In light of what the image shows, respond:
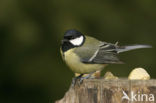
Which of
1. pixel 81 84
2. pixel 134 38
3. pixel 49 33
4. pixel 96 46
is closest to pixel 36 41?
pixel 49 33

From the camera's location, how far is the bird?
2.95 metres

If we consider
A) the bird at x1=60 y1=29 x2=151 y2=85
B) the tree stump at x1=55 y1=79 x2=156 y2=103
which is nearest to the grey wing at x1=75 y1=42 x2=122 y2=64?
the bird at x1=60 y1=29 x2=151 y2=85

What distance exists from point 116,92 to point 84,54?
70cm

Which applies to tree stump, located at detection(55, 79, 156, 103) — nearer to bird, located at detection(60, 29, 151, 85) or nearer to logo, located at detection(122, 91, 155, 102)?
logo, located at detection(122, 91, 155, 102)

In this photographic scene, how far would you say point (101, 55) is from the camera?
3076 millimetres

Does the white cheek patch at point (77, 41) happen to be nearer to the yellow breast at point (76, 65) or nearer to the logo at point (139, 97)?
the yellow breast at point (76, 65)

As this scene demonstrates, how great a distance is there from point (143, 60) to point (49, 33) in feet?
3.64

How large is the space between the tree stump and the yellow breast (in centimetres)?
51

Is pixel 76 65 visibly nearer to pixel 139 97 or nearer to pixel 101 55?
pixel 101 55

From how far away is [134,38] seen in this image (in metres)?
4.74

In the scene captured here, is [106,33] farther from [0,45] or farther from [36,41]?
[0,45]

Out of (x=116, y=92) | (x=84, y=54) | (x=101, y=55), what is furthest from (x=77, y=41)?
(x=116, y=92)

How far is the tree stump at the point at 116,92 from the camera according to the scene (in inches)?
93.2

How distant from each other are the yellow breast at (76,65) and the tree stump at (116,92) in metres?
0.51
